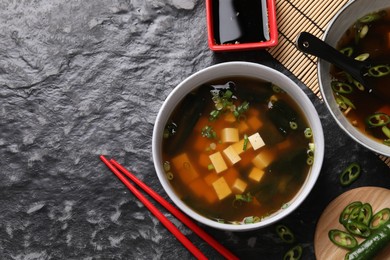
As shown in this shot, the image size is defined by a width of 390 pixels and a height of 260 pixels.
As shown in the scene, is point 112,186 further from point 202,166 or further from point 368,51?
point 368,51

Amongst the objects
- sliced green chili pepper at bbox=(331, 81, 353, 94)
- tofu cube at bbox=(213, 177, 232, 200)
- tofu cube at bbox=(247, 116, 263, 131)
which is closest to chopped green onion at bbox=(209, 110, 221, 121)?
tofu cube at bbox=(247, 116, 263, 131)

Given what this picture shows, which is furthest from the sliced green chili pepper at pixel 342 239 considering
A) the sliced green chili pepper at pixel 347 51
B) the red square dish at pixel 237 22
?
the red square dish at pixel 237 22

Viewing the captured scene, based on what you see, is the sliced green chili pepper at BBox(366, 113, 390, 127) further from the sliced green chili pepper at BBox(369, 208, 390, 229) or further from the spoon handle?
the sliced green chili pepper at BBox(369, 208, 390, 229)

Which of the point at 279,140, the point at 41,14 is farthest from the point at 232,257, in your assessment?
the point at 41,14

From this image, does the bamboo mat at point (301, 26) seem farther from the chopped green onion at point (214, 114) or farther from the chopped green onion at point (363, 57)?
the chopped green onion at point (214, 114)

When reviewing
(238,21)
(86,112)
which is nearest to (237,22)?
(238,21)

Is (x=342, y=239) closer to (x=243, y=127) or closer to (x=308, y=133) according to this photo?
(x=308, y=133)
